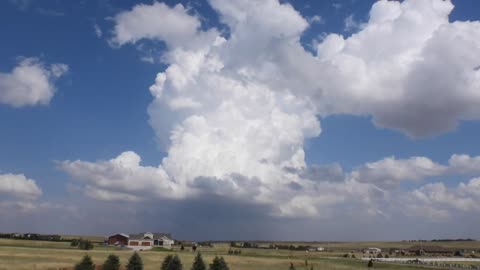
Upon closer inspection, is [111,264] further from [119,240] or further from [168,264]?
[119,240]

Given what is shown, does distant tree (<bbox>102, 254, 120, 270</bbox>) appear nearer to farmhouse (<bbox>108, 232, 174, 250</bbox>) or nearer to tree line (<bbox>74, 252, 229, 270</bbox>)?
tree line (<bbox>74, 252, 229, 270</bbox>)

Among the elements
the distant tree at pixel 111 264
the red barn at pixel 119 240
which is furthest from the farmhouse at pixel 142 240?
the distant tree at pixel 111 264

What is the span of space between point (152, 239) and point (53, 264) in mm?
83814

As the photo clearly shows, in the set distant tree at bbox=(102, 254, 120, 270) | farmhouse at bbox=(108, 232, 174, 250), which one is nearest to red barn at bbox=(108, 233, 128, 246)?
farmhouse at bbox=(108, 232, 174, 250)

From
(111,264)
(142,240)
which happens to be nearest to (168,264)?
(111,264)

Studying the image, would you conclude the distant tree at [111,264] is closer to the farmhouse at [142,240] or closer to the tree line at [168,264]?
the tree line at [168,264]

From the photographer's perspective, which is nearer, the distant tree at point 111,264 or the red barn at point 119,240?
the distant tree at point 111,264

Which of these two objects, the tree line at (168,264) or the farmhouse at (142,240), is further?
the farmhouse at (142,240)

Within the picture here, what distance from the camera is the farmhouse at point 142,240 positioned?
144 metres

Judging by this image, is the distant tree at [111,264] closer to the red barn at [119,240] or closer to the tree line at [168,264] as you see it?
the tree line at [168,264]

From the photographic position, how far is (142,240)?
146125mm

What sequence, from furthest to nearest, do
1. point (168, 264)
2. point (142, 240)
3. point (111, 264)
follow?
point (142, 240) < point (111, 264) < point (168, 264)

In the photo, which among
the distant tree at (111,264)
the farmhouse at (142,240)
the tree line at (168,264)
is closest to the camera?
the tree line at (168,264)

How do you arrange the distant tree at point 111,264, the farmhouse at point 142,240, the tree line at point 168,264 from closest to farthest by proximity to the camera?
the tree line at point 168,264, the distant tree at point 111,264, the farmhouse at point 142,240
